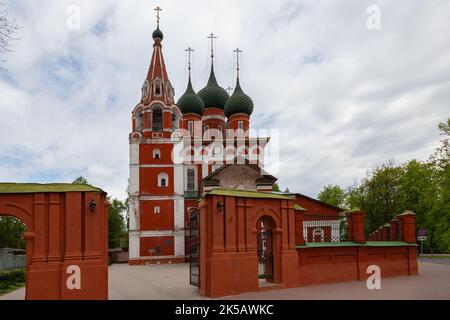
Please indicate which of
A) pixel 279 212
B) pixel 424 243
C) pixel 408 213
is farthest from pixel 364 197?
pixel 279 212

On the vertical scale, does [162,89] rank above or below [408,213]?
above

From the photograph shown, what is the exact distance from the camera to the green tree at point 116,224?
155 ft

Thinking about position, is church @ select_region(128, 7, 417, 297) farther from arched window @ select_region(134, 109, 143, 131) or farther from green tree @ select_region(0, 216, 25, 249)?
green tree @ select_region(0, 216, 25, 249)

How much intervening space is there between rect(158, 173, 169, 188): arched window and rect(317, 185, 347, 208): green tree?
31.4 m

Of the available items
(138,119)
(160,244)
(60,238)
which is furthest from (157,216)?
(60,238)

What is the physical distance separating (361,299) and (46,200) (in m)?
9.92

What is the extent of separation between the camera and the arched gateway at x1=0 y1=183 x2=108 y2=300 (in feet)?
34.5

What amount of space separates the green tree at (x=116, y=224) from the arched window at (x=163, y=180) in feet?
58.1

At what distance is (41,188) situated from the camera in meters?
11.0

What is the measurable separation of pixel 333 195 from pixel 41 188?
169 feet

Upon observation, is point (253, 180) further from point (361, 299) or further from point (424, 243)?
point (424, 243)

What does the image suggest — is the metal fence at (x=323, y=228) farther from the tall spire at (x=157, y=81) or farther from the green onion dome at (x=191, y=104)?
the green onion dome at (x=191, y=104)

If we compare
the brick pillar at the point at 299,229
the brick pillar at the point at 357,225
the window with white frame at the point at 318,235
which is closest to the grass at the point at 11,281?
the brick pillar at the point at 299,229
